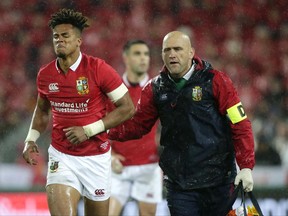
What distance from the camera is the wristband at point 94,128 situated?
4935mm

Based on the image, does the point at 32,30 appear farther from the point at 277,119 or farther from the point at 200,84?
the point at 200,84

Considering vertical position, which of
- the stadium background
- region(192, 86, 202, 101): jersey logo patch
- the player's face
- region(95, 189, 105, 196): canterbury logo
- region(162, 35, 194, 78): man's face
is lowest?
region(95, 189, 105, 196): canterbury logo

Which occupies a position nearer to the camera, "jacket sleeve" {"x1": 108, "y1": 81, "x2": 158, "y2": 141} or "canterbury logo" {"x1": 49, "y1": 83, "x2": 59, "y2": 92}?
"canterbury logo" {"x1": 49, "y1": 83, "x2": 59, "y2": 92}

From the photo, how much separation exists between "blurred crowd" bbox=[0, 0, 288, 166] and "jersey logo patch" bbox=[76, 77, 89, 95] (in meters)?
5.51

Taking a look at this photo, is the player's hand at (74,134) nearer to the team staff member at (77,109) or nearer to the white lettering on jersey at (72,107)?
the team staff member at (77,109)

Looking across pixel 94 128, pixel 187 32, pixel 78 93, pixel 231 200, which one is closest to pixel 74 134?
pixel 94 128

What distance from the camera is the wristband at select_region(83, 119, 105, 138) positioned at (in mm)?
4935

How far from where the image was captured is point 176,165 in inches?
200

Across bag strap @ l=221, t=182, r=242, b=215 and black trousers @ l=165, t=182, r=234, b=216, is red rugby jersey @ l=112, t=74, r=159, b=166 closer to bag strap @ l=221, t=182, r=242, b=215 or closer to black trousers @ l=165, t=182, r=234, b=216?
black trousers @ l=165, t=182, r=234, b=216

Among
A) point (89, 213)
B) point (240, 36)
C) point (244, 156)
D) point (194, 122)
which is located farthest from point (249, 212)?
point (240, 36)

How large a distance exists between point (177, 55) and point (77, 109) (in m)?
0.79

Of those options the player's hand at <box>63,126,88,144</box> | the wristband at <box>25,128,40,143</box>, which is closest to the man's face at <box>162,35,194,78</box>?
the player's hand at <box>63,126,88,144</box>

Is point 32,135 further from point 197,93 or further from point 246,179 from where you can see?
point 246,179

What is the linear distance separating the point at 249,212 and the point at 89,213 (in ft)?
3.84
